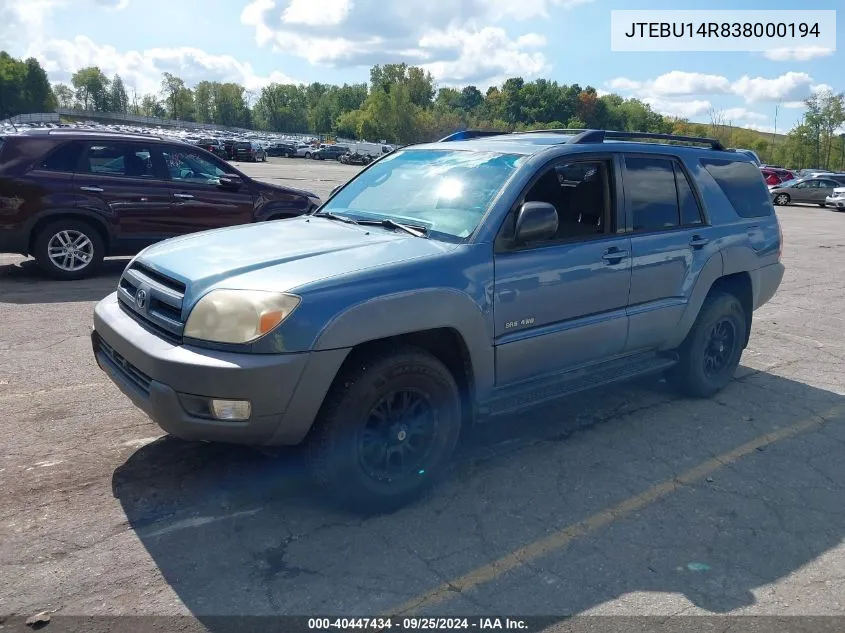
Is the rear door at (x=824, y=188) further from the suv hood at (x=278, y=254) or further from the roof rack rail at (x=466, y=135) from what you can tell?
the suv hood at (x=278, y=254)

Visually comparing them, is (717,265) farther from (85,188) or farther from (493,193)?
(85,188)

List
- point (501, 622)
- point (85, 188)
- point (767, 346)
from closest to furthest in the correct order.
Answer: point (501, 622)
point (767, 346)
point (85, 188)

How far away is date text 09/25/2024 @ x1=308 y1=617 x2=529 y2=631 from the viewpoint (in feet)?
9.62

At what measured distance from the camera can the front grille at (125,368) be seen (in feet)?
11.7

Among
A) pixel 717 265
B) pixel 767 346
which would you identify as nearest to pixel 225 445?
pixel 717 265

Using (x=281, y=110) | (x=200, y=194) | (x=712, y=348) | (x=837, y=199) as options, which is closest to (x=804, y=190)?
(x=837, y=199)

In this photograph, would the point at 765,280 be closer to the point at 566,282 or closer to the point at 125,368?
the point at 566,282

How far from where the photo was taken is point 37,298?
321 inches

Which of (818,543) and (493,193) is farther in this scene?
(493,193)

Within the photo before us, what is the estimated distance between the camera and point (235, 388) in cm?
328

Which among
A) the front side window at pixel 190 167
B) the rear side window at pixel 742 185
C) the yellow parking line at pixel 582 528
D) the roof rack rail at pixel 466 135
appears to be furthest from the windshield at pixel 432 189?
the front side window at pixel 190 167

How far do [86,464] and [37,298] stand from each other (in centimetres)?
470

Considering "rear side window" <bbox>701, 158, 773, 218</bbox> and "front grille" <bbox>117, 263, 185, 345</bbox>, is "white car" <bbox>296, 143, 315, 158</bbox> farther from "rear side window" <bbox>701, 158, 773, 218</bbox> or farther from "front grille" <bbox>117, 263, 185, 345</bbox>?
"front grille" <bbox>117, 263, 185, 345</bbox>

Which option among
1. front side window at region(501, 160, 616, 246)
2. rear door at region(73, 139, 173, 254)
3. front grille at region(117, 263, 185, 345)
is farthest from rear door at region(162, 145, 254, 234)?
front side window at region(501, 160, 616, 246)
